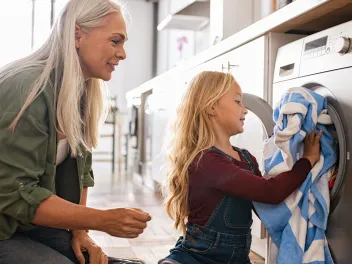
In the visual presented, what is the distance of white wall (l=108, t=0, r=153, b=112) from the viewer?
6906 millimetres

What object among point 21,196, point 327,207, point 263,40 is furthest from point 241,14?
point 21,196

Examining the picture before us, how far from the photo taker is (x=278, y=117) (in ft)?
4.24

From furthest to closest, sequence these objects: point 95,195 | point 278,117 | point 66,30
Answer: point 95,195, point 278,117, point 66,30

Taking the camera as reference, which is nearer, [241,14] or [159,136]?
[241,14]

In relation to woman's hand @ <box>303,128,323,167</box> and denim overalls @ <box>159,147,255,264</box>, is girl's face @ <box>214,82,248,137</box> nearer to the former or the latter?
denim overalls @ <box>159,147,255,264</box>

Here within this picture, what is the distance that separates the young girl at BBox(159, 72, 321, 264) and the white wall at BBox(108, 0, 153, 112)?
5626mm

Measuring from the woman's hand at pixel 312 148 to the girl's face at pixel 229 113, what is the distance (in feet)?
0.61

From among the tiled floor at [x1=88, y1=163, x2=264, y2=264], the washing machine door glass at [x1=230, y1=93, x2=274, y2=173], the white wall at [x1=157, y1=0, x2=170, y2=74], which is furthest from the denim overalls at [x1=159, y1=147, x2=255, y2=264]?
the white wall at [x1=157, y1=0, x2=170, y2=74]

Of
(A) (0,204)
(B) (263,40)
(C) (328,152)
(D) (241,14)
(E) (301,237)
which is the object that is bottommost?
(E) (301,237)

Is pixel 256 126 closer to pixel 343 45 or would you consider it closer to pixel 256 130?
pixel 256 130

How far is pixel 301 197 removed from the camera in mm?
1207

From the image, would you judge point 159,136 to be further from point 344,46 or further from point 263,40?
point 344,46

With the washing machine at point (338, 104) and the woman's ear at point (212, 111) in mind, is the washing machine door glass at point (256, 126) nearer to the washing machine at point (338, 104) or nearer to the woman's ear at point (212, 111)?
the washing machine at point (338, 104)

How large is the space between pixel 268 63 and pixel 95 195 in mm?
2262
